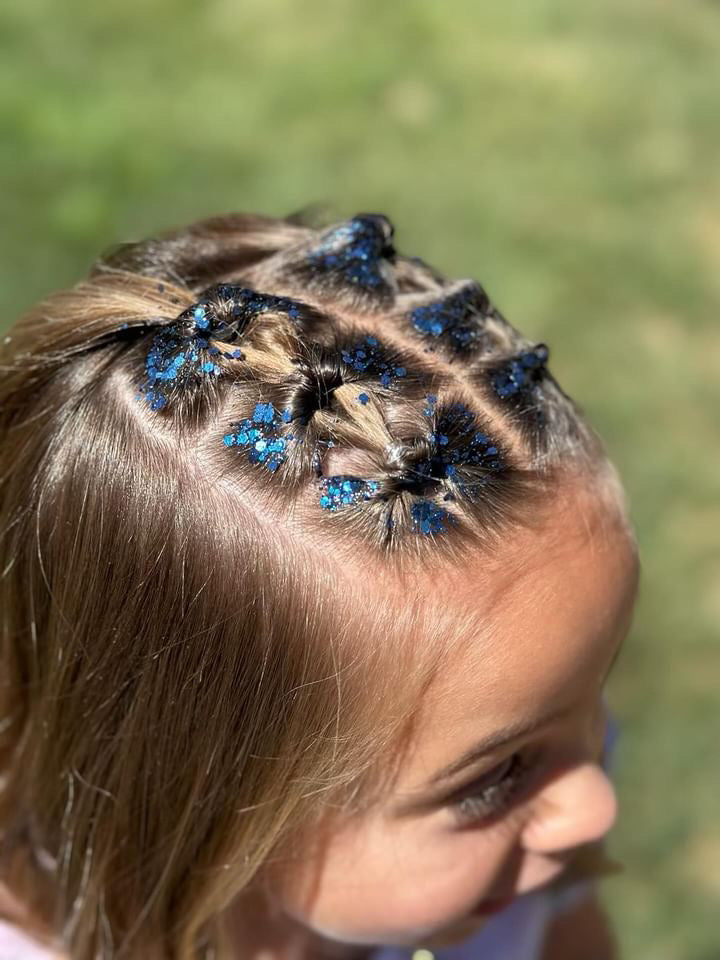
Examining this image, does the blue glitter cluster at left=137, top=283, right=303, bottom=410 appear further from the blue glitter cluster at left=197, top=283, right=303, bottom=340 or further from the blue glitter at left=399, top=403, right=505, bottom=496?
the blue glitter at left=399, top=403, right=505, bottom=496

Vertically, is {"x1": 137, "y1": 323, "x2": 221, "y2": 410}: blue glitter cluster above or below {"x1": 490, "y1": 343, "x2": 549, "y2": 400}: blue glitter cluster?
below

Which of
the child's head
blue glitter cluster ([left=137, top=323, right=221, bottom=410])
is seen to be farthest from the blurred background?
blue glitter cluster ([left=137, top=323, right=221, bottom=410])

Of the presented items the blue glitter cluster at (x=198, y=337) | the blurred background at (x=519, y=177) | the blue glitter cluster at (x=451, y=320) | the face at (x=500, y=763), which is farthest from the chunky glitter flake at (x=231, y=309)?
the blurred background at (x=519, y=177)

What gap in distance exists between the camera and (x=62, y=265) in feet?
10.3

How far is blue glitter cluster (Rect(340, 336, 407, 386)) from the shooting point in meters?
1.06

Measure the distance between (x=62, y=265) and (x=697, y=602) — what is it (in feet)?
6.71

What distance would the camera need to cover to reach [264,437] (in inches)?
39.6

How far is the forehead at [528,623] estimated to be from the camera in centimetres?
105

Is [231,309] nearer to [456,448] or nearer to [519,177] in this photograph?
[456,448]

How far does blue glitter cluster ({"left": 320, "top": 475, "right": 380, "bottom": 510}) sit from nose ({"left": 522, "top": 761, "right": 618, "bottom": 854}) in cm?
48

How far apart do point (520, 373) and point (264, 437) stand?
31 cm

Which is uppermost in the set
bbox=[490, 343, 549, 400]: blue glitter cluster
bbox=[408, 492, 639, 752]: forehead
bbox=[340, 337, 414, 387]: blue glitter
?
bbox=[490, 343, 549, 400]: blue glitter cluster

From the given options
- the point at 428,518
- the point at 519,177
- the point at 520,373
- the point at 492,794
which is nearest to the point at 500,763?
the point at 492,794

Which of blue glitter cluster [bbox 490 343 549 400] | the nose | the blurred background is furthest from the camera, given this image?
the blurred background
